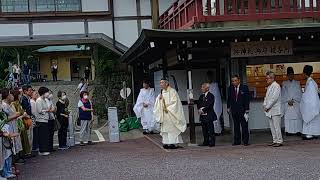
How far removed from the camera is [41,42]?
19250 mm

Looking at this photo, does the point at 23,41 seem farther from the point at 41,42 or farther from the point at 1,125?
the point at 1,125

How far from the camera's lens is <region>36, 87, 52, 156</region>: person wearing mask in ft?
39.5

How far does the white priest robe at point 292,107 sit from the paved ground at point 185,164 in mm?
1155

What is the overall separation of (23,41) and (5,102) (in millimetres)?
10093

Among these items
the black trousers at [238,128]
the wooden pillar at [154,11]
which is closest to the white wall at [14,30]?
the wooden pillar at [154,11]

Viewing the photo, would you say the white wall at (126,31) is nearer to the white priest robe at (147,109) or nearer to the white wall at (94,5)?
the white wall at (94,5)

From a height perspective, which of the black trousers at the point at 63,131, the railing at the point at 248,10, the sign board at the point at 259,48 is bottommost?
the black trousers at the point at 63,131

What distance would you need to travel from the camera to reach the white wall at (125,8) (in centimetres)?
1980

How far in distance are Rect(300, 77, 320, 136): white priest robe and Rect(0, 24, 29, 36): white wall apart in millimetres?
11320

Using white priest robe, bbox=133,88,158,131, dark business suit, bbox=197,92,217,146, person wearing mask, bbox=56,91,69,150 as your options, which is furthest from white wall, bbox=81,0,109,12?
dark business suit, bbox=197,92,217,146

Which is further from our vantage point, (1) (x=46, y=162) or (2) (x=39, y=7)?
(2) (x=39, y=7)

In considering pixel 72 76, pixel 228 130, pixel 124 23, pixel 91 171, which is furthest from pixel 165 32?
pixel 72 76

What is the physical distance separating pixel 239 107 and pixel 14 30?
1084 cm

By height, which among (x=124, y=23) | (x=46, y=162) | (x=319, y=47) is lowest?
(x=46, y=162)
